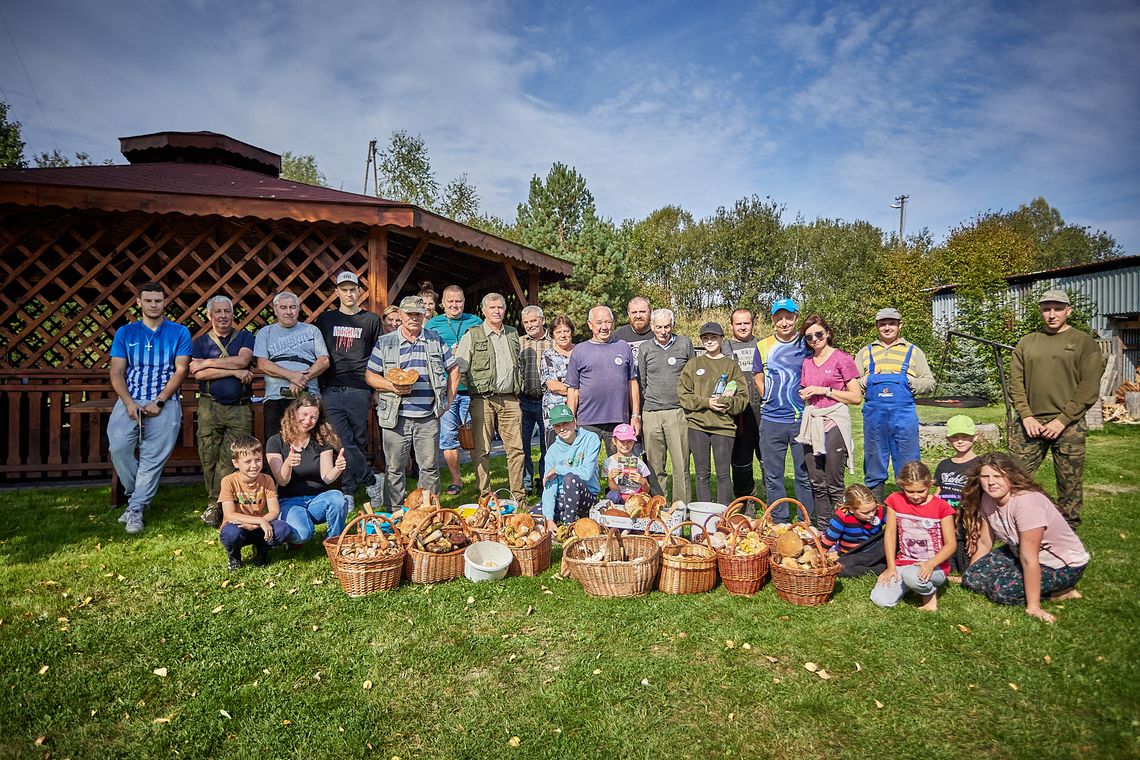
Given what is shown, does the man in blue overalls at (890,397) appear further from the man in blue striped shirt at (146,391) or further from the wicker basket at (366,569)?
the man in blue striped shirt at (146,391)

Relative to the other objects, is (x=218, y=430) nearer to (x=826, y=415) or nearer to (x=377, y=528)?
(x=377, y=528)

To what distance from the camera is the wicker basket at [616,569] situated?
3260 millimetres

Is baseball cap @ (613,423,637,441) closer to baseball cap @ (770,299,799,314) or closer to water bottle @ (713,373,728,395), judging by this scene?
water bottle @ (713,373,728,395)

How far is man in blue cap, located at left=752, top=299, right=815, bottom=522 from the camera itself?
430 cm

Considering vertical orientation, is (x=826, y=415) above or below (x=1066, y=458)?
above

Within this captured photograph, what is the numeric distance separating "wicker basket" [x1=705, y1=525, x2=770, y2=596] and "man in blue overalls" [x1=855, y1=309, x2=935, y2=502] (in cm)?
154

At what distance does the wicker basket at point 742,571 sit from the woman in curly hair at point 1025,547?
111 cm


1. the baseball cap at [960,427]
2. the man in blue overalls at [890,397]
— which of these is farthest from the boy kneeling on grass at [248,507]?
the baseball cap at [960,427]

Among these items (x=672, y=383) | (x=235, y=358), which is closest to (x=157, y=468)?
(x=235, y=358)

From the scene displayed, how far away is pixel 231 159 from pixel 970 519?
10427 millimetres

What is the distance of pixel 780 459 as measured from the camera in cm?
436

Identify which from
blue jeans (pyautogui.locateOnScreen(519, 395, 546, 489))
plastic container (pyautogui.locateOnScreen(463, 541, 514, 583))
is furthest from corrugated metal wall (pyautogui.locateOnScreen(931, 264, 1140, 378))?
plastic container (pyautogui.locateOnScreen(463, 541, 514, 583))

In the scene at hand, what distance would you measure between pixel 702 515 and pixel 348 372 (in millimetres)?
2924

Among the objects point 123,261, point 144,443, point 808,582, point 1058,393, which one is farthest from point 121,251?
point 1058,393
